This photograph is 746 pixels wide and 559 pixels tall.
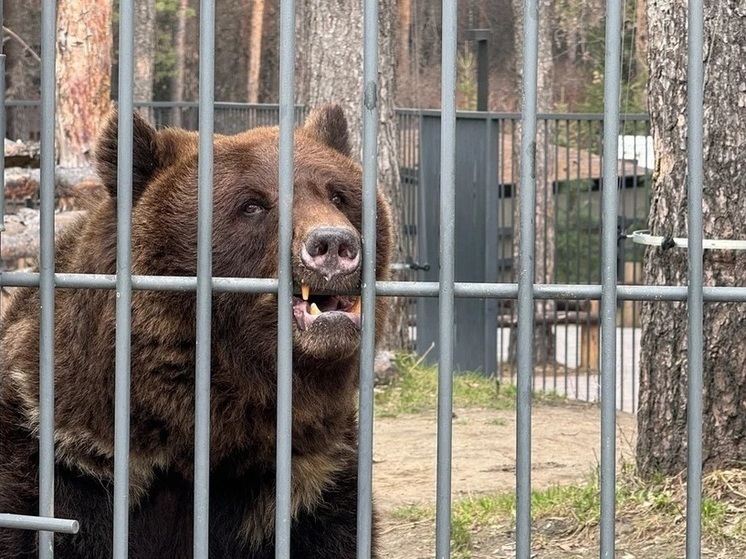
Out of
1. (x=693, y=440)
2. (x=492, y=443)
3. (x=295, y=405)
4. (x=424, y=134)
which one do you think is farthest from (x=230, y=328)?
(x=424, y=134)

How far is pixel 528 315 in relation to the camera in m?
2.68

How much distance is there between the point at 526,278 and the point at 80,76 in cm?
806

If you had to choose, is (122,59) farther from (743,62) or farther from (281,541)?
(743,62)

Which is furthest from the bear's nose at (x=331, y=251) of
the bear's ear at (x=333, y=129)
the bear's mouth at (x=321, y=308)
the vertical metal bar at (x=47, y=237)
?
the bear's ear at (x=333, y=129)

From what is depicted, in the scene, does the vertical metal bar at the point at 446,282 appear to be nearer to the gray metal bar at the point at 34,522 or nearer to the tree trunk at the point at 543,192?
the gray metal bar at the point at 34,522

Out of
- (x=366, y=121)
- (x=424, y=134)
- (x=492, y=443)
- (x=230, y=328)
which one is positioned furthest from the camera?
(x=424, y=134)

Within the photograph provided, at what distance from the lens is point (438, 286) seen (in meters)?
2.67

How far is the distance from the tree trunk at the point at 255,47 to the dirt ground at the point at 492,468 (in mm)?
11349

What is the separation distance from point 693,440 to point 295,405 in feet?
5.39

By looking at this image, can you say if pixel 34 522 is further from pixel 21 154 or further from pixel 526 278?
pixel 21 154

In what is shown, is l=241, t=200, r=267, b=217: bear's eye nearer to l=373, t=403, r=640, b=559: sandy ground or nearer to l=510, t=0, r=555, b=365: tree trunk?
l=373, t=403, r=640, b=559: sandy ground

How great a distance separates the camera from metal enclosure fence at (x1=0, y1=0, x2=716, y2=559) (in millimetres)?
2617

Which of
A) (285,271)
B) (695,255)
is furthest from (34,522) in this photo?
(695,255)

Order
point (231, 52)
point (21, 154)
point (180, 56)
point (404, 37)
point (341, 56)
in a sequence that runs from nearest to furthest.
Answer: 1. point (21, 154)
2. point (341, 56)
3. point (404, 37)
4. point (231, 52)
5. point (180, 56)
